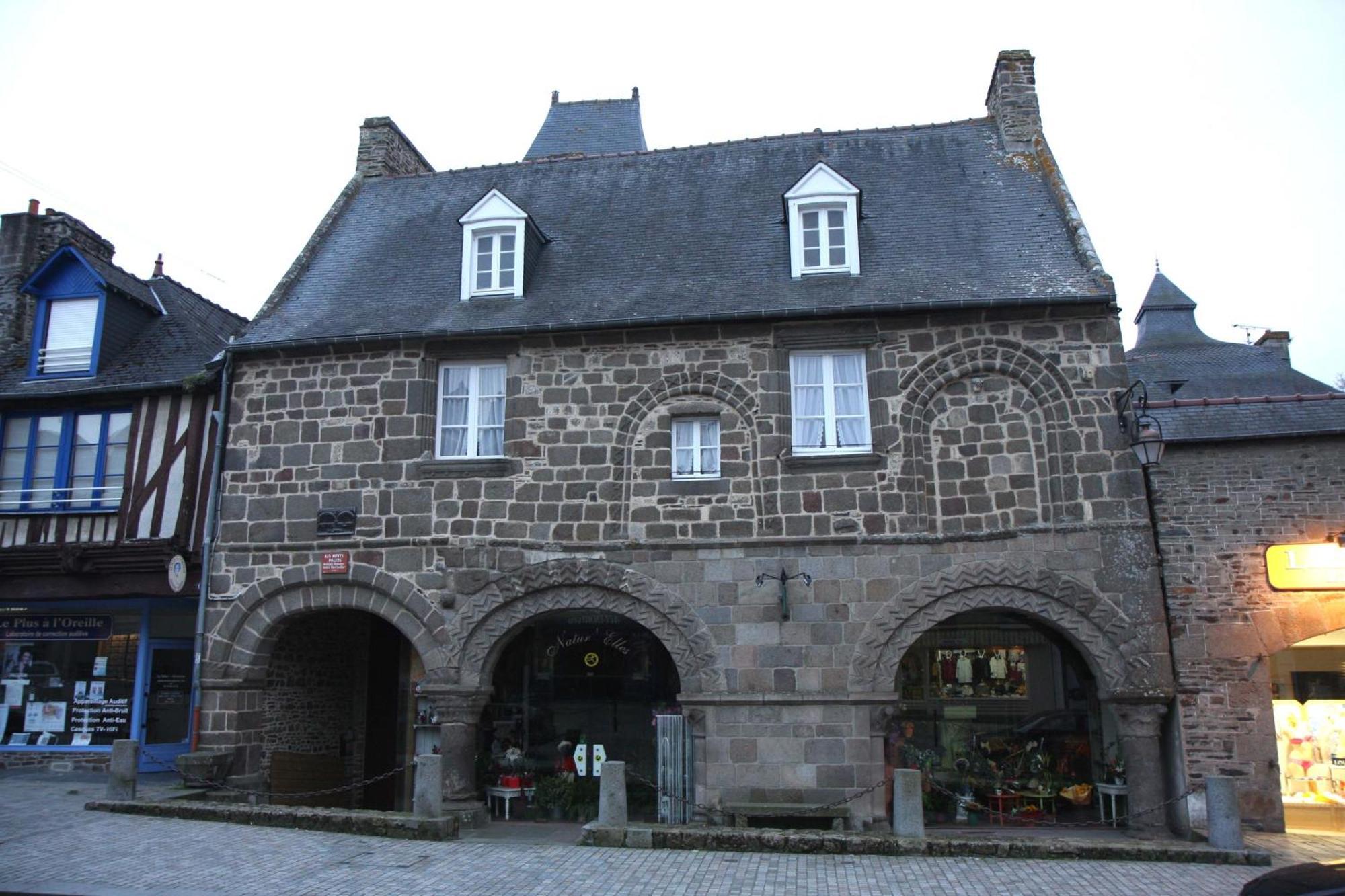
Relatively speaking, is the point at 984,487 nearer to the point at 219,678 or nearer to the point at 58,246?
the point at 219,678

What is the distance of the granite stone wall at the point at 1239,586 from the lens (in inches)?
394

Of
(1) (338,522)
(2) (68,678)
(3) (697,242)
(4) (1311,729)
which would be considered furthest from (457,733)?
(4) (1311,729)

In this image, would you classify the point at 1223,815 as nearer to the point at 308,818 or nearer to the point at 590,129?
the point at 308,818

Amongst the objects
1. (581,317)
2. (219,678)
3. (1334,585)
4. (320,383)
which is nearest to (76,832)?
(219,678)

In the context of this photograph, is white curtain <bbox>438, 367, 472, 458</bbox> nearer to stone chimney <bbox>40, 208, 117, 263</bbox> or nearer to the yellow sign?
stone chimney <bbox>40, 208, 117, 263</bbox>

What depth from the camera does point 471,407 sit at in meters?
12.1

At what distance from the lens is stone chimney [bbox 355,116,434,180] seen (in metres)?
15.8

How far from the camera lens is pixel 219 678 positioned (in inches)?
457

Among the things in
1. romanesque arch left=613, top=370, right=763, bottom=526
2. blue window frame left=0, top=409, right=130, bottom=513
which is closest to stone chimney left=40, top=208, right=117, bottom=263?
blue window frame left=0, top=409, right=130, bottom=513

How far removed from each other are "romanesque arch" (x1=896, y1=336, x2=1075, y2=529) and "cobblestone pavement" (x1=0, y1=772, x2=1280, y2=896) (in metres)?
3.88

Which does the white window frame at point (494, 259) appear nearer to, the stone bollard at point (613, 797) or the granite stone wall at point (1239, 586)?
the stone bollard at point (613, 797)

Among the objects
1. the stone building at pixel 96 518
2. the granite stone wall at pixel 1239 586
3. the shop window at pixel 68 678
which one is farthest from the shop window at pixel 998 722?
the shop window at pixel 68 678

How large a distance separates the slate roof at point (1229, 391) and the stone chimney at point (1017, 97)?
3.62 m

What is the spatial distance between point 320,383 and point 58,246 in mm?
5619
